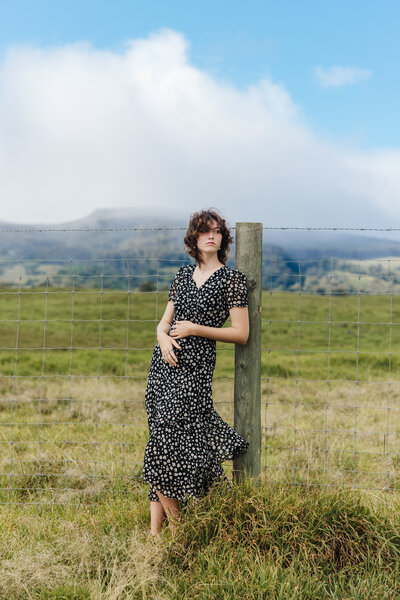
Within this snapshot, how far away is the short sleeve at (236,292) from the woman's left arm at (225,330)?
4 centimetres

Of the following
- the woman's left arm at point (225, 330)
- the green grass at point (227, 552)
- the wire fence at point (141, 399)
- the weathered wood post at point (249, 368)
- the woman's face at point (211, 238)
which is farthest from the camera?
the wire fence at point (141, 399)

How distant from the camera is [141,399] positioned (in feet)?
27.2

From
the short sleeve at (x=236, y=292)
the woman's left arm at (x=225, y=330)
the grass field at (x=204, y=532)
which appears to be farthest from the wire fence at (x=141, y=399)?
the short sleeve at (x=236, y=292)

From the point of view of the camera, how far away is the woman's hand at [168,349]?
3.96 meters

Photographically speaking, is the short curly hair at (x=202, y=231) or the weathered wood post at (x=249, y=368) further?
the weathered wood post at (x=249, y=368)

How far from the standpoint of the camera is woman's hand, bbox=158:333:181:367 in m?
3.96

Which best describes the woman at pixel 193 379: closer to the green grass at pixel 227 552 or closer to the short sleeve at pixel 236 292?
the short sleeve at pixel 236 292

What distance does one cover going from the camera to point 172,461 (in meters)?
3.91

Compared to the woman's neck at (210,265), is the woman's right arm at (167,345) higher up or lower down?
lower down

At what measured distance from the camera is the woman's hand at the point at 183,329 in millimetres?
3916

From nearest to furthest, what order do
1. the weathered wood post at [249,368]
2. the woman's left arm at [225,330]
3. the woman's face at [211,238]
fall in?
1. the woman's left arm at [225,330]
2. the woman's face at [211,238]
3. the weathered wood post at [249,368]

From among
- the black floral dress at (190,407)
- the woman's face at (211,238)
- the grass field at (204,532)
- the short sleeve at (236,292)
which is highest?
the woman's face at (211,238)

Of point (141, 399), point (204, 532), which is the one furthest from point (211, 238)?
point (141, 399)

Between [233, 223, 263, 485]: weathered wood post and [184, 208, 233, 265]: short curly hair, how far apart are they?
0.16 m
